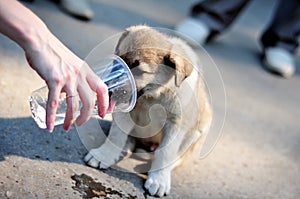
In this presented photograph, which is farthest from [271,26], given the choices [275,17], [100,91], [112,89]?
[100,91]

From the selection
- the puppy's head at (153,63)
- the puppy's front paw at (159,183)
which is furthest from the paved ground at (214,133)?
the puppy's head at (153,63)

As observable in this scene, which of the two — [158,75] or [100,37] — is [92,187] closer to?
[158,75]

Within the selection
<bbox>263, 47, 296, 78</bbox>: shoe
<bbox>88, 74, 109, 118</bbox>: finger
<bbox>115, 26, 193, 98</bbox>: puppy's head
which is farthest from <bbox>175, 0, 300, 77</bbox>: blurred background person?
<bbox>88, 74, 109, 118</bbox>: finger

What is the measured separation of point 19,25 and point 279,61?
2.99 m

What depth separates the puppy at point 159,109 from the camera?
2117 mm

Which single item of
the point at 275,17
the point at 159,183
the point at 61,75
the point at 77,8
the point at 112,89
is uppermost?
the point at 61,75

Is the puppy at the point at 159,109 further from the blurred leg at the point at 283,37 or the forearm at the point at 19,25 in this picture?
the blurred leg at the point at 283,37

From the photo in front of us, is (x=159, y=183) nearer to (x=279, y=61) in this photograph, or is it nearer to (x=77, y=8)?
(x=77, y=8)

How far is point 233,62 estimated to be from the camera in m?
4.08

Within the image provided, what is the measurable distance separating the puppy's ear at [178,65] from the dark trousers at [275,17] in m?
2.00

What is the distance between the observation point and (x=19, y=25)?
1.39 metres

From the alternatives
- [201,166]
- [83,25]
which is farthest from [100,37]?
[201,166]

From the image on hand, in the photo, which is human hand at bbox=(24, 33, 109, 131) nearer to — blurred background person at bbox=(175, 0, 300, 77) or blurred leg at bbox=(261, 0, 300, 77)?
blurred background person at bbox=(175, 0, 300, 77)

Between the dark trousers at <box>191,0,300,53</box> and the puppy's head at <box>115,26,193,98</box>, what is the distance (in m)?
1.97
